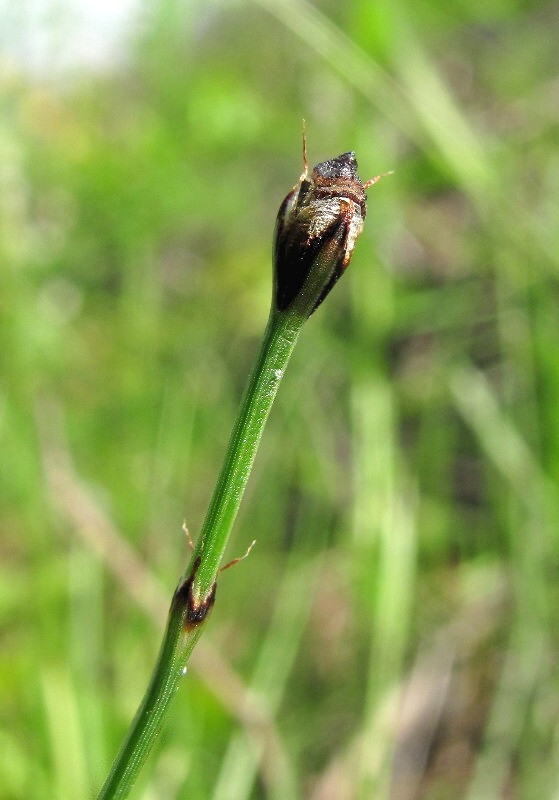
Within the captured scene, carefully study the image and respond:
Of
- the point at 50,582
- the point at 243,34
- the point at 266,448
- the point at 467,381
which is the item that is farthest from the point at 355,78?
the point at 243,34

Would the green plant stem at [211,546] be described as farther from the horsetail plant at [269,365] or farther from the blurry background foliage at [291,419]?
the blurry background foliage at [291,419]

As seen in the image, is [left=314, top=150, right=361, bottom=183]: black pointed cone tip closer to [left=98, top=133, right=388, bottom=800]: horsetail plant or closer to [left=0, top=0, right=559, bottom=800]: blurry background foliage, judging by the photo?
[left=98, top=133, right=388, bottom=800]: horsetail plant

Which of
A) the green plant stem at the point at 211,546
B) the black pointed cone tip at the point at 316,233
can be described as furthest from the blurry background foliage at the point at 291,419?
the black pointed cone tip at the point at 316,233

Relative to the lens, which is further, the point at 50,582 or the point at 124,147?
the point at 124,147

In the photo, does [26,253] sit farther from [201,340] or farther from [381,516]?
[381,516]

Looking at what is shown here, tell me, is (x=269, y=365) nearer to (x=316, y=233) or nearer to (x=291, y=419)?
(x=316, y=233)

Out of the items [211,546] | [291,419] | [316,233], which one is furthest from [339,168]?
[291,419]
